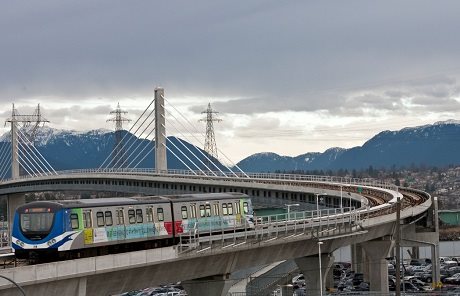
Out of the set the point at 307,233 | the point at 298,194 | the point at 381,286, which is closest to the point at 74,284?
the point at 307,233

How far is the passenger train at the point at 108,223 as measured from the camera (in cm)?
3997

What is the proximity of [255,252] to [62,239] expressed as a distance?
→ 1638 cm

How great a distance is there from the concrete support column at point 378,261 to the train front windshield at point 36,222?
4430 centimetres

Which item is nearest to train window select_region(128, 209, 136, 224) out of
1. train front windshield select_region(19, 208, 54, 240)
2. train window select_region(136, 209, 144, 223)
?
train window select_region(136, 209, 144, 223)

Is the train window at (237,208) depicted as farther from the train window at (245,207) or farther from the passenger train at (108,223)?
the passenger train at (108,223)

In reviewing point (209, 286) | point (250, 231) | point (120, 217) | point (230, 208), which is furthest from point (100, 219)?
point (230, 208)

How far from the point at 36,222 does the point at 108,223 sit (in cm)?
397

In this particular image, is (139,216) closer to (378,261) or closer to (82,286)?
(82,286)

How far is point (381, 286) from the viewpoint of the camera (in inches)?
3250

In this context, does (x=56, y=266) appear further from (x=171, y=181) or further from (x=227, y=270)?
(x=171, y=181)

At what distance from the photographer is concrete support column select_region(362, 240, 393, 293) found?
3108 inches

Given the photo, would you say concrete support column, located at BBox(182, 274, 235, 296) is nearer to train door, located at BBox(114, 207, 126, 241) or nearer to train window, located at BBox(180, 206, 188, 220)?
train window, located at BBox(180, 206, 188, 220)

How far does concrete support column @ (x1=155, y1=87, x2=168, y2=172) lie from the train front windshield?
4304 inches

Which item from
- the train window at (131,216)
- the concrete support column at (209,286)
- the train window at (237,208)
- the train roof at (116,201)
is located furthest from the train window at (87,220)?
the train window at (237,208)
